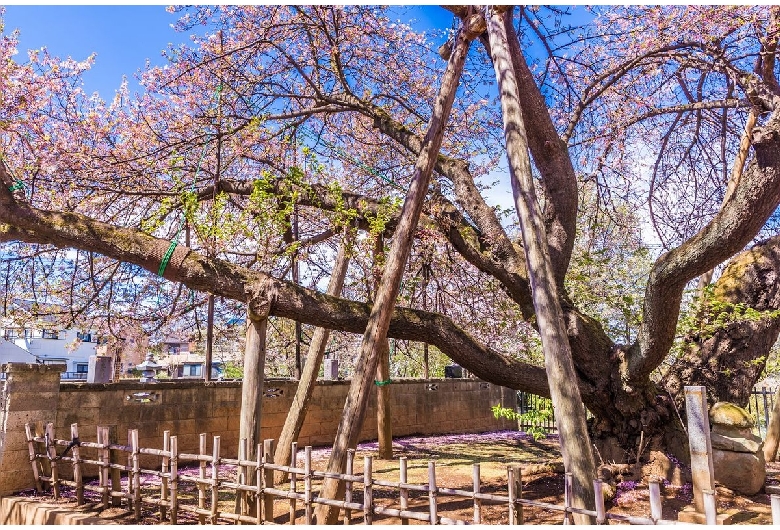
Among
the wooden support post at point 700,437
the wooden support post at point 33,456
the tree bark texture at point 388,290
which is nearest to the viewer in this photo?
the wooden support post at point 700,437

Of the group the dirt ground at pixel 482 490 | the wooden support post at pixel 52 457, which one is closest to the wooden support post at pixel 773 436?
the dirt ground at pixel 482 490

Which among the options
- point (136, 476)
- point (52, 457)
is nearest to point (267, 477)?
point (136, 476)

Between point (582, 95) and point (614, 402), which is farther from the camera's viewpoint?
point (582, 95)

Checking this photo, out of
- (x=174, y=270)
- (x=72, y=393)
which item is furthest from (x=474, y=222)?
(x=72, y=393)

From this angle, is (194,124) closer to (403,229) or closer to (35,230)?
(35,230)

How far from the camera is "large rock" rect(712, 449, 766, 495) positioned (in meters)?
6.55

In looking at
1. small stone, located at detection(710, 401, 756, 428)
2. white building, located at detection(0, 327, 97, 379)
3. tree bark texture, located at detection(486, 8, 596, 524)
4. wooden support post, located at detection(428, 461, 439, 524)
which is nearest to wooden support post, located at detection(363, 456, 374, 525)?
wooden support post, located at detection(428, 461, 439, 524)

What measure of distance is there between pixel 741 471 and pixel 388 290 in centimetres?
497

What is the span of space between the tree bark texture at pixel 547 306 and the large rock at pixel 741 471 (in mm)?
4068

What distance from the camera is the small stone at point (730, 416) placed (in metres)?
6.77

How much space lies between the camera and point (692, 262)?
5.78 m

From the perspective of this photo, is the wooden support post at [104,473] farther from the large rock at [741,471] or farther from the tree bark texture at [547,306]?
the large rock at [741,471]

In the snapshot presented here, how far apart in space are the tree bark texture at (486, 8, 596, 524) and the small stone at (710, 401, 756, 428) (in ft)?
14.1

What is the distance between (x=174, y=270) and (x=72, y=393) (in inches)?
133
